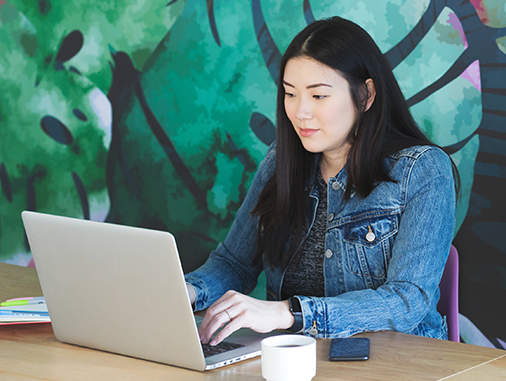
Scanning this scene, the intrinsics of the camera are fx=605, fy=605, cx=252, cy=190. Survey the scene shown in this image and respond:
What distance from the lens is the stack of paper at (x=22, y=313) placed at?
130 cm

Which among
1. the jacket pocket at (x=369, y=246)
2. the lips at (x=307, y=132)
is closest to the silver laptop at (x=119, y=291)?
the jacket pocket at (x=369, y=246)

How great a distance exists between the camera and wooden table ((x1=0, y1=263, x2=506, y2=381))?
3.34 ft

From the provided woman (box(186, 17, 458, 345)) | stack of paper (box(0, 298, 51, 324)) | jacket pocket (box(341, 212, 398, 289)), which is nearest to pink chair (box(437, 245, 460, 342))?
woman (box(186, 17, 458, 345))

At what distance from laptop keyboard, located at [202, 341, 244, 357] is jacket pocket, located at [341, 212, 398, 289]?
481 millimetres

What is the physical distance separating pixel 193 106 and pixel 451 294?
1.45 metres

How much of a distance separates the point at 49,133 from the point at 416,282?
2.24 metres

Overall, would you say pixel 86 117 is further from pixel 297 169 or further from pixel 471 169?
pixel 471 169

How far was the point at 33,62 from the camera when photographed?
9.89 ft

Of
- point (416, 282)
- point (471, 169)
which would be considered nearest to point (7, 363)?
point (416, 282)

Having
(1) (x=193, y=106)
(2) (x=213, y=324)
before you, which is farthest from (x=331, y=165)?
(1) (x=193, y=106)

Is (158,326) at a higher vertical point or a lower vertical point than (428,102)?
lower

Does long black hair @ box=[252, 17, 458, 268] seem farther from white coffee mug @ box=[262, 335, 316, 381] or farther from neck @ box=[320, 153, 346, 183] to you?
white coffee mug @ box=[262, 335, 316, 381]

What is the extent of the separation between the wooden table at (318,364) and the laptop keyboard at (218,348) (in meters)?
0.07

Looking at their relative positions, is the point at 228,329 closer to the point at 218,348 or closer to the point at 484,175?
the point at 218,348
